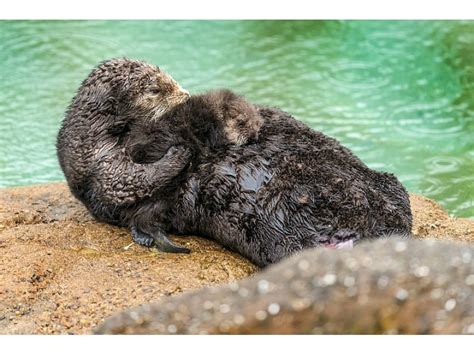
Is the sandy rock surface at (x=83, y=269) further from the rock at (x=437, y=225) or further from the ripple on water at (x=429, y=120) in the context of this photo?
the ripple on water at (x=429, y=120)

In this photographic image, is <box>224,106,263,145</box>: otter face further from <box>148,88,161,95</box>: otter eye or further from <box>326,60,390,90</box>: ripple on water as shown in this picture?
<box>326,60,390,90</box>: ripple on water

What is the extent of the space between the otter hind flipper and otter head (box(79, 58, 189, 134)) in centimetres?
77

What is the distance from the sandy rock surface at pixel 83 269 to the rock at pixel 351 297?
1891mm

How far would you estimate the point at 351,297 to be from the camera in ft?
8.70

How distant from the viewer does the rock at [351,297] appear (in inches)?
104

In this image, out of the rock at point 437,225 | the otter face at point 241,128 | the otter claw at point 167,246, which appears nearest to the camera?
the otter claw at point 167,246

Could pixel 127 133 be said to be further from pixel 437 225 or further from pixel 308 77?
pixel 308 77

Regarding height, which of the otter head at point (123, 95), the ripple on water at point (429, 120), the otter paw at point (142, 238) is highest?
the otter head at point (123, 95)

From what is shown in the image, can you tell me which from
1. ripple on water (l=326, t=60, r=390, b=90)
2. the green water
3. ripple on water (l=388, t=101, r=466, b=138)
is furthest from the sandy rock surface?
ripple on water (l=326, t=60, r=390, b=90)

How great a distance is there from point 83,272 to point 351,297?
8.95ft

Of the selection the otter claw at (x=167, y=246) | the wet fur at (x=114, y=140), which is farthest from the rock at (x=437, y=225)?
the wet fur at (x=114, y=140)

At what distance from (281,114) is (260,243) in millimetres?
1097

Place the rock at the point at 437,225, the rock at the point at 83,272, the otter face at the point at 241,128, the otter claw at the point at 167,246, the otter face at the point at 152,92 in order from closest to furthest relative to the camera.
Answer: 1. the rock at the point at 83,272
2. the otter claw at the point at 167,246
3. the otter face at the point at 241,128
4. the otter face at the point at 152,92
5. the rock at the point at 437,225

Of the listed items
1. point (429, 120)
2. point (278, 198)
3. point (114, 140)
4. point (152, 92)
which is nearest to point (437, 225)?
point (278, 198)
